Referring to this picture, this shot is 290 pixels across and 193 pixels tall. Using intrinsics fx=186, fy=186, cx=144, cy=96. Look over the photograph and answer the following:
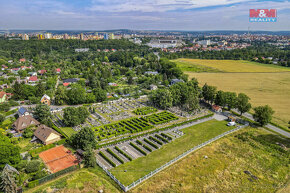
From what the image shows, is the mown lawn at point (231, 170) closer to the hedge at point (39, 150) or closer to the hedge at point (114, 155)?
the hedge at point (114, 155)

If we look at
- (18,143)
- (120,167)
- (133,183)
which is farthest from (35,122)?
(133,183)

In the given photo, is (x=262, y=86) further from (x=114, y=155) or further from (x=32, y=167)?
(x=32, y=167)

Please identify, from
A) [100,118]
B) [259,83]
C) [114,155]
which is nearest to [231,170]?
[114,155]

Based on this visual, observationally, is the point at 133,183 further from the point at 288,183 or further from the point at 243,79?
the point at 243,79

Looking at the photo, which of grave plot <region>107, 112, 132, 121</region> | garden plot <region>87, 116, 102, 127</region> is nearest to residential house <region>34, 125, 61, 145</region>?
garden plot <region>87, 116, 102, 127</region>

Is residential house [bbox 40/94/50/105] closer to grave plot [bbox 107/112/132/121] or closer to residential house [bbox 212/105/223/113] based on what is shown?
grave plot [bbox 107/112/132/121]

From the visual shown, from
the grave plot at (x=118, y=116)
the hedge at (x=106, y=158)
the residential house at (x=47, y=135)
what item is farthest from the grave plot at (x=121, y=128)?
the residential house at (x=47, y=135)
